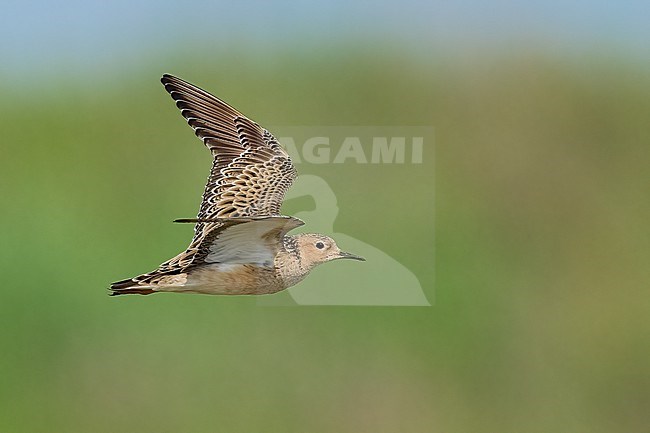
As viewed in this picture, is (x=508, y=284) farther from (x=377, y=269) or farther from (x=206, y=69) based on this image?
(x=206, y=69)

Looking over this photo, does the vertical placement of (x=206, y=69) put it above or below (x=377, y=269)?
above

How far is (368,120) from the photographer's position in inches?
612

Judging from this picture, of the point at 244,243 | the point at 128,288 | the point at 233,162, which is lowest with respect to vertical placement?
the point at 128,288

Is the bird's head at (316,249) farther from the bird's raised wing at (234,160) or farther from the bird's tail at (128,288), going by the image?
the bird's tail at (128,288)

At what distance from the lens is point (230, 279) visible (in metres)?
6.64

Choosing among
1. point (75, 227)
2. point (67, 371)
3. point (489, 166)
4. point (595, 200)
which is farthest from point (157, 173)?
point (595, 200)

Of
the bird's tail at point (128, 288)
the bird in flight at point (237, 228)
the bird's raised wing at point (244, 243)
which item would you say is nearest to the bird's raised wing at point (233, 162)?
the bird in flight at point (237, 228)

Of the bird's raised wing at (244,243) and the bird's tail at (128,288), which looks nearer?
the bird's tail at (128,288)

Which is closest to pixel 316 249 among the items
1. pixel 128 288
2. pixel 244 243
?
pixel 244 243

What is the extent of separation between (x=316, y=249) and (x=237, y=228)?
0.60 metres

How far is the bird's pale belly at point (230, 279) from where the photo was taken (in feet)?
21.6

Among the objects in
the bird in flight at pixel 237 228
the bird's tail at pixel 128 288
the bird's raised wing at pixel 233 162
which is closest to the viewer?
the bird's tail at pixel 128 288

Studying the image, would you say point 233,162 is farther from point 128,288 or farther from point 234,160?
point 128,288

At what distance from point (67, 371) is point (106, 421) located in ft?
2.38
